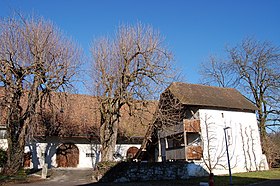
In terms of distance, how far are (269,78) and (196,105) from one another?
1249 cm

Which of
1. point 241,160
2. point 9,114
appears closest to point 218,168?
point 241,160

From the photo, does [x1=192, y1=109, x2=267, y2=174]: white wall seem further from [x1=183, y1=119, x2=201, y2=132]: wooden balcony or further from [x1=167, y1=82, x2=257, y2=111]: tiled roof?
[x1=167, y1=82, x2=257, y2=111]: tiled roof

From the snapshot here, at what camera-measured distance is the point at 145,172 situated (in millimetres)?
18438

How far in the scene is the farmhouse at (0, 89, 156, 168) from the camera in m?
23.8

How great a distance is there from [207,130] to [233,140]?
3171 millimetres

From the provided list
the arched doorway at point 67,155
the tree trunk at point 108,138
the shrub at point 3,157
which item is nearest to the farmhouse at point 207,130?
the tree trunk at point 108,138

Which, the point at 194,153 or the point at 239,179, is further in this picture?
the point at 194,153

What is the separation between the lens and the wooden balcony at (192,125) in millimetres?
22902

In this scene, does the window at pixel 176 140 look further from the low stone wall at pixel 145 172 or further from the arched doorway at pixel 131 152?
the low stone wall at pixel 145 172

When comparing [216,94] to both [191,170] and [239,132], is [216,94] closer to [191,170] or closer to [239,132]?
[239,132]

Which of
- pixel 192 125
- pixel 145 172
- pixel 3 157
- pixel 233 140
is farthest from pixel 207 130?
pixel 3 157

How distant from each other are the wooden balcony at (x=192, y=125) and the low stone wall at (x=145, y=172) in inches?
141

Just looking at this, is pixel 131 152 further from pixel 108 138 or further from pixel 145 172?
pixel 145 172

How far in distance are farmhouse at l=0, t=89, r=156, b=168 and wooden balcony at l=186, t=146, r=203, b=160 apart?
178 inches
